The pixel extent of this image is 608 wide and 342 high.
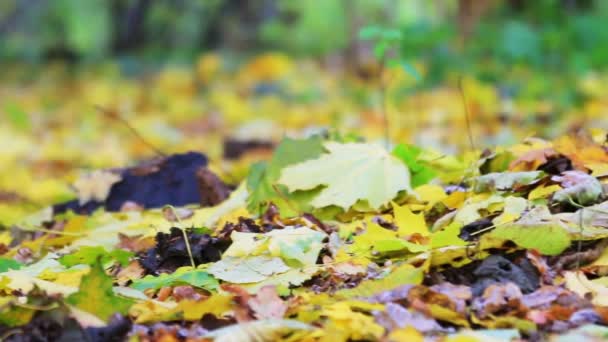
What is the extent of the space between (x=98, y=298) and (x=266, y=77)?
7.07 m

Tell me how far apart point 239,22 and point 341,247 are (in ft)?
27.1

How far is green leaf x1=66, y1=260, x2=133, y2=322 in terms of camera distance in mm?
1401

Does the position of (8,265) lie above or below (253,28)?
above

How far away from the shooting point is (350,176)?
80.3 inches

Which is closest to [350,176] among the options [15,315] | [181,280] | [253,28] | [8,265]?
[181,280]

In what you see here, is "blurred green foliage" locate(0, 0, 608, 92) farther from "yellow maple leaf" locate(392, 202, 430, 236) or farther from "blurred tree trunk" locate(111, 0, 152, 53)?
"yellow maple leaf" locate(392, 202, 430, 236)

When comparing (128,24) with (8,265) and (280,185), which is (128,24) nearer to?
(280,185)

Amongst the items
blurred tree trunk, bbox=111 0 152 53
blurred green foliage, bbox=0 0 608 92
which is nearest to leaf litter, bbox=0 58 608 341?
blurred green foliage, bbox=0 0 608 92

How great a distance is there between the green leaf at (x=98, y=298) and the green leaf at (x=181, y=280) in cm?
16

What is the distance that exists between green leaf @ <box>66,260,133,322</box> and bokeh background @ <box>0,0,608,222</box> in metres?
1.48

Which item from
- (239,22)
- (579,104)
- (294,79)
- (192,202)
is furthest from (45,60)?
(192,202)

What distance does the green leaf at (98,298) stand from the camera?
1.40 m

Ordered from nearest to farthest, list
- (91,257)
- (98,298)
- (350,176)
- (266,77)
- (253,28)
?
1. (98,298)
2. (91,257)
3. (350,176)
4. (266,77)
5. (253,28)

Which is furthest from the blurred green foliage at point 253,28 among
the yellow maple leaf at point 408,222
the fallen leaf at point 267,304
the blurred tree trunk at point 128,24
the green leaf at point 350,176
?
the fallen leaf at point 267,304
